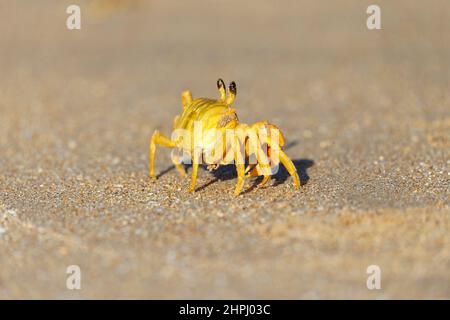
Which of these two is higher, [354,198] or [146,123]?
[146,123]

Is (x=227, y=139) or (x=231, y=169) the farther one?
(x=231, y=169)

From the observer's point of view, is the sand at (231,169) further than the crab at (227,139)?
No

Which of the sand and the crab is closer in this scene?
the sand

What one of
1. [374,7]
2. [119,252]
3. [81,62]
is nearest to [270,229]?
[119,252]

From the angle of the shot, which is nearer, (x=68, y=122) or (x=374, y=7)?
(x=68, y=122)

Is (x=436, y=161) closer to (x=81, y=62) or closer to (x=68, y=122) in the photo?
(x=68, y=122)

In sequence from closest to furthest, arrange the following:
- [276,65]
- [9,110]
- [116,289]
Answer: [116,289] → [9,110] → [276,65]

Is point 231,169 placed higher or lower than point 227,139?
lower

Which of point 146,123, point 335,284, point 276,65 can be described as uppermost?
point 276,65
